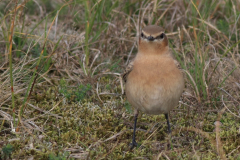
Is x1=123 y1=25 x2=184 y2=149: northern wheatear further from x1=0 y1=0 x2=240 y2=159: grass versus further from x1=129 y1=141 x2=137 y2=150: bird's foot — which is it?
x1=0 y1=0 x2=240 y2=159: grass

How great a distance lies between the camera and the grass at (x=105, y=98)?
4289 mm

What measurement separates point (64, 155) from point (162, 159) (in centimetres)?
108

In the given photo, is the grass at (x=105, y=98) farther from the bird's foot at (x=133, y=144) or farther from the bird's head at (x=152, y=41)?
the bird's head at (x=152, y=41)

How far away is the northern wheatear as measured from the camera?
14.1 feet

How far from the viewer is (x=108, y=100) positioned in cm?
552

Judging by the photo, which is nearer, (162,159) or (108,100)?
(162,159)

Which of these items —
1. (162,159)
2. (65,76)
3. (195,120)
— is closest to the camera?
(162,159)

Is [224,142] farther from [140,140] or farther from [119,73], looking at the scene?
[119,73]

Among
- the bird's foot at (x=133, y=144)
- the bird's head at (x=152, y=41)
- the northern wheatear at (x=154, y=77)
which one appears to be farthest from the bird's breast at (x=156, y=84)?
the bird's foot at (x=133, y=144)

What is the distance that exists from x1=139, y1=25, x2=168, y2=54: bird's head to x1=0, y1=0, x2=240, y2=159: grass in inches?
26.3

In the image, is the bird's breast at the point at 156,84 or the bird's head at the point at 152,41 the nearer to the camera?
the bird's breast at the point at 156,84

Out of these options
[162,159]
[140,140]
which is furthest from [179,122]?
[162,159]

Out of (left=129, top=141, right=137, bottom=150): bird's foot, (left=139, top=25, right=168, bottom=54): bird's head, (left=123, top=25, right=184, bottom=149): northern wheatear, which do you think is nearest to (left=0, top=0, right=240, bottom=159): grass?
(left=129, top=141, right=137, bottom=150): bird's foot

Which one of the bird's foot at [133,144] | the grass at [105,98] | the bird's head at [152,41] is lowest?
the bird's foot at [133,144]
